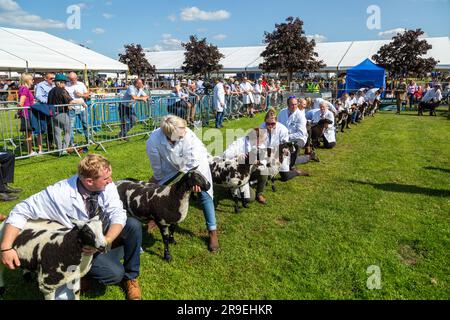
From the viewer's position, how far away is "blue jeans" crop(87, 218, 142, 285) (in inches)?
126

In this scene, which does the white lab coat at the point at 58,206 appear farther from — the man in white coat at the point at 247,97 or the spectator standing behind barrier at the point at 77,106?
the man in white coat at the point at 247,97

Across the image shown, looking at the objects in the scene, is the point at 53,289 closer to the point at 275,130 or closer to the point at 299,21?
the point at 275,130

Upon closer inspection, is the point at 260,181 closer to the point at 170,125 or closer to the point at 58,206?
the point at 170,125

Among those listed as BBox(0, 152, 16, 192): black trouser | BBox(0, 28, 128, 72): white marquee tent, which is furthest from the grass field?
BBox(0, 28, 128, 72): white marquee tent

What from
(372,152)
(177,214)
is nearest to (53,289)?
(177,214)

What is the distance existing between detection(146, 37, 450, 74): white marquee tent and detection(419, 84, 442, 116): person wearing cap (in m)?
14.6

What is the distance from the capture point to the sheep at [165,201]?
3.99m

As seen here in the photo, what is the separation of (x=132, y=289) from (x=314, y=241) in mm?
2498

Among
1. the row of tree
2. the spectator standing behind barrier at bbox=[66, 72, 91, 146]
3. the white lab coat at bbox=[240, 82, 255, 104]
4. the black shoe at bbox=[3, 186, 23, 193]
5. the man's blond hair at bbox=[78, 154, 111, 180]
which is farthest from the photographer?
the row of tree

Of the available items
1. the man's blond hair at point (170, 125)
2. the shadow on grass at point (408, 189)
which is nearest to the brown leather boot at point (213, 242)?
the man's blond hair at point (170, 125)

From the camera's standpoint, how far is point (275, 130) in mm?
6277

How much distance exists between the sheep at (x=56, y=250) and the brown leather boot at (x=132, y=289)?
719 mm

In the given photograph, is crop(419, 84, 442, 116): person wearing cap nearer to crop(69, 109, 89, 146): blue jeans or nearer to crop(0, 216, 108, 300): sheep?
crop(69, 109, 89, 146): blue jeans
